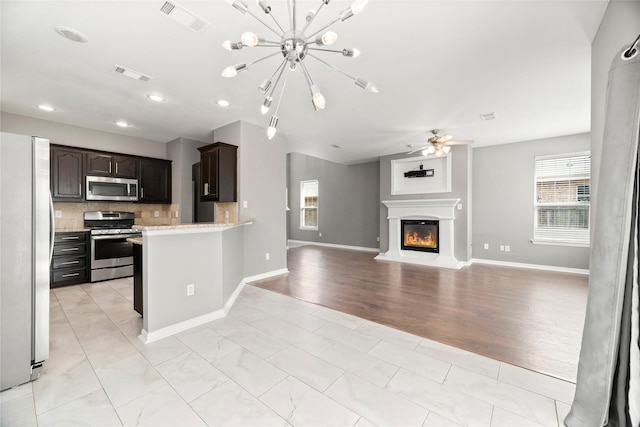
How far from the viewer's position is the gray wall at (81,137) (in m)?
3.96

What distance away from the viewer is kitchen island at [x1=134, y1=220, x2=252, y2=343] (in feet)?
8.14

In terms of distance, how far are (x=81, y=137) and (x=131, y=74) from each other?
2.77 meters

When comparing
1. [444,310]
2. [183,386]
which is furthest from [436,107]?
[183,386]

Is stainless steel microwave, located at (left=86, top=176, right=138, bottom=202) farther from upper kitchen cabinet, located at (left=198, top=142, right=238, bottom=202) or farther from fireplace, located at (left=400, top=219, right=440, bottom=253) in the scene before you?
fireplace, located at (left=400, top=219, right=440, bottom=253)

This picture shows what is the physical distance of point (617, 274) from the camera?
1.38 meters

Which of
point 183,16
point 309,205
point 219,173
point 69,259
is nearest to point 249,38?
point 183,16

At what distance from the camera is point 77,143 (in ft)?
14.9

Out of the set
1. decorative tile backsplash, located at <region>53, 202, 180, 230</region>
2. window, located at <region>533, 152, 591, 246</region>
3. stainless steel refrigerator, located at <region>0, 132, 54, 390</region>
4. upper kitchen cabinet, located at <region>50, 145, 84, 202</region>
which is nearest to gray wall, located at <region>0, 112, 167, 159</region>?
upper kitchen cabinet, located at <region>50, 145, 84, 202</region>

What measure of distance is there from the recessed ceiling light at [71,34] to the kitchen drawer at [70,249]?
11.1 ft

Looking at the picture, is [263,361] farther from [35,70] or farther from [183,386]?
[35,70]

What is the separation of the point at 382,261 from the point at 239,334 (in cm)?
448

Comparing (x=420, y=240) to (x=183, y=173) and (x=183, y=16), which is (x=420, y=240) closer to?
(x=183, y=173)

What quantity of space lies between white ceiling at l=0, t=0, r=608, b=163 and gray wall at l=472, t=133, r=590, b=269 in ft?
2.68

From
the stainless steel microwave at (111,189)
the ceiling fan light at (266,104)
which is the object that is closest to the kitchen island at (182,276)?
the ceiling fan light at (266,104)
